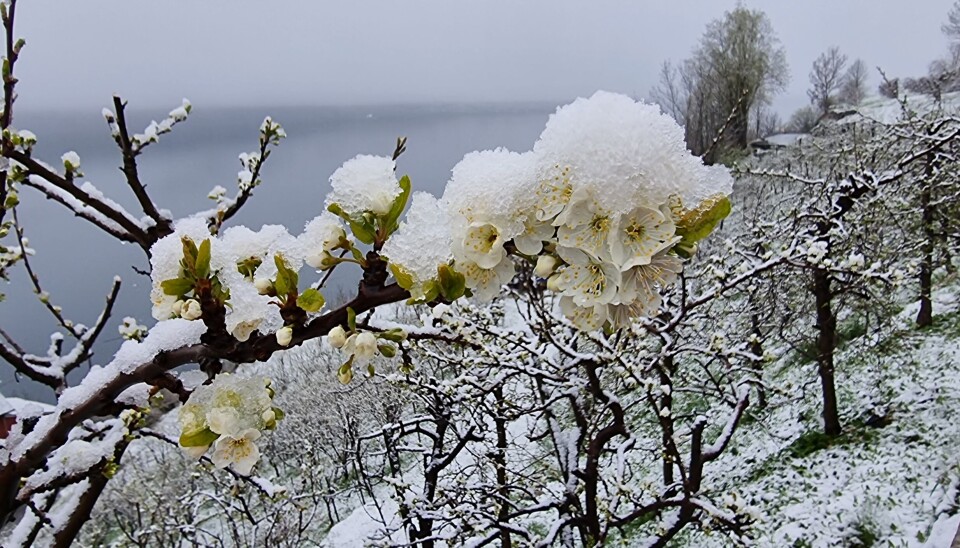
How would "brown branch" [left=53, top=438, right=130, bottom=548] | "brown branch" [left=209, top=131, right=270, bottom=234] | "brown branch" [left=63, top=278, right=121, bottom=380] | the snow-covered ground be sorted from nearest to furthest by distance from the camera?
"brown branch" [left=53, top=438, right=130, bottom=548]
"brown branch" [left=63, top=278, right=121, bottom=380]
"brown branch" [left=209, top=131, right=270, bottom=234]
the snow-covered ground

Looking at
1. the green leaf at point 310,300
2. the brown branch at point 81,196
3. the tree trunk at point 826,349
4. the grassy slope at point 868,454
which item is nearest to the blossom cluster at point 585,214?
the green leaf at point 310,300

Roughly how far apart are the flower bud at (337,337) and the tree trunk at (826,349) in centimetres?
558

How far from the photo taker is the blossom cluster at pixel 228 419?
0.74 metres

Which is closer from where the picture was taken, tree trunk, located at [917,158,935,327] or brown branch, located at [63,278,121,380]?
brown branch, located at [63,278,121,380]

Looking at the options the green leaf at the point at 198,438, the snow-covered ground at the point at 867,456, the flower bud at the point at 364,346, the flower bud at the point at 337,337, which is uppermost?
the flower bud at the point at 337,337

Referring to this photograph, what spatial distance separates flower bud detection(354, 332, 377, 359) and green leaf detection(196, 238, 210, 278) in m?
0.20

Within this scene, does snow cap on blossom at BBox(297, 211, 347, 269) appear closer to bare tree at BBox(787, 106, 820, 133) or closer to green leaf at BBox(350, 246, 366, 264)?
green leaf at BBox(350, 246, 366, 264)

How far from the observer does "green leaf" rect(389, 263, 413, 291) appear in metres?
0.60

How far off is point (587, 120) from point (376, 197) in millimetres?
256

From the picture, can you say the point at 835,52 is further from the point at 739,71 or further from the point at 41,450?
the point at 41,450

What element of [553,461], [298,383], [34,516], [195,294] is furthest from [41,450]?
[298,383]

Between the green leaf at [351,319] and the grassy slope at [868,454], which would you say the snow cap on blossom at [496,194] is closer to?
the green leaf at [351,319]

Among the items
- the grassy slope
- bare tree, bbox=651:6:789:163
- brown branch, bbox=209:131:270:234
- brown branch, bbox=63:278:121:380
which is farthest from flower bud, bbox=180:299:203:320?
bare tree, bbox=651:6:789:163

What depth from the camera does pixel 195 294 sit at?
0.67 meters
